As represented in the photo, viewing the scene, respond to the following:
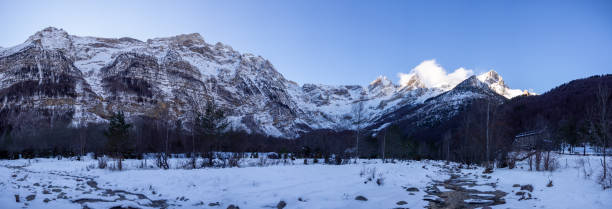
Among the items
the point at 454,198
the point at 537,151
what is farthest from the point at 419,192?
the point at 537,151

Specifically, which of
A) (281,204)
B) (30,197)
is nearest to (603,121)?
(281,204)

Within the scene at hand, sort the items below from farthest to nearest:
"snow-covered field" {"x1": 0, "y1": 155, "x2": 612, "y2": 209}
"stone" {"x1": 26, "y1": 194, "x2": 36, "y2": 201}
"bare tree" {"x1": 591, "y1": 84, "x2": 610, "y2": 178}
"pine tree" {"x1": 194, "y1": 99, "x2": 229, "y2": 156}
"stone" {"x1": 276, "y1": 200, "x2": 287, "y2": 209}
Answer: "pine tree" {"x1": 194, "y1": 99, "x2": 229, "y2": 156} < "bare tree" {"x1": 591, "y1": 84, "x2": 610, "y2": 178} < "stone" {"x1": 276, "y1": 200, "x2": 287, "y2": 209} < "snow-covered field" {"x1": 0, "y1": 155, "x2": 612, "y2": 209} < "stone" {"x1": 26, "y1": 194, "x2": 36, "y2": 201}

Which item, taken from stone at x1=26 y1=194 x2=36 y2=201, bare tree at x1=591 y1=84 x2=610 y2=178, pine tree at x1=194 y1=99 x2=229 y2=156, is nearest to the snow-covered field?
stone at x1=26 y1=194 x2=36 y2=201

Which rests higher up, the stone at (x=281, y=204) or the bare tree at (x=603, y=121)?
the bare tree at (x=603, y=121)

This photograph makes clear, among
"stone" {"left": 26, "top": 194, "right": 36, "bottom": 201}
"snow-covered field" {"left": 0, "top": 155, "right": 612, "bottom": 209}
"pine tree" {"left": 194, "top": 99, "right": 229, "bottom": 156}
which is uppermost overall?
"pine tree" {"left": 194, "top": 99, "right": 229, "bottom": 156}

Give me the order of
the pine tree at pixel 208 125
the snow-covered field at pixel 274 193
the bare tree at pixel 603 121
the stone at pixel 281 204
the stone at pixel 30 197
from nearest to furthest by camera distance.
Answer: the stone at pixel 30 197, the snow-covered field at pixel 274 193, the stone at pixel 281 204, the bare tree at pixel 603 121, the pine tree at pixel 208 125

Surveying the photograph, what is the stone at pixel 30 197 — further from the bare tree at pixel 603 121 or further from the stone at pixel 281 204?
the bare tree at pixel 603 121

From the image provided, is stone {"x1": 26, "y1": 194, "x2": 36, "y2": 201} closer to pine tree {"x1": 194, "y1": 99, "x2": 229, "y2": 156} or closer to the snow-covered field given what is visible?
the snow-covered field

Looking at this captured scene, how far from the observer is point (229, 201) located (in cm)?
1051

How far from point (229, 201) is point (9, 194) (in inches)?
236

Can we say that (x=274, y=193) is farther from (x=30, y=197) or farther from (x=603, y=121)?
(x=603, y=121)

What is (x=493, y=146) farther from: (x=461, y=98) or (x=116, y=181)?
(x=461, y=98)

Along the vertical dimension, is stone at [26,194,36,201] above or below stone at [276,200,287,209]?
above

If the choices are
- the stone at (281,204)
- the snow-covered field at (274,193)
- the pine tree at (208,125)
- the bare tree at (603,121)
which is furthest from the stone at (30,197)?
the pine tree at (208,125)
